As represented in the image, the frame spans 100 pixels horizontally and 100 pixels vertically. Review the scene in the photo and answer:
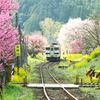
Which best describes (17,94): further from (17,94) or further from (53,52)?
(53,52)

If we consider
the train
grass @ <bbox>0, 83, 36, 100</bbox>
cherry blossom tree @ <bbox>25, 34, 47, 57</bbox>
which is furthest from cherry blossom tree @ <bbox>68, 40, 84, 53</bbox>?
grass @ <bbox>0, 83, 36, 100</bbox>

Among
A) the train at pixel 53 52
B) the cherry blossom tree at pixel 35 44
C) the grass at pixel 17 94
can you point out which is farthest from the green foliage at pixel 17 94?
the cherry blossom tree at pixel 35 44

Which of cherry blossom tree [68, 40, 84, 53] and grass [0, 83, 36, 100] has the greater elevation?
cherry blossom tree [68, 40, 84, 53]

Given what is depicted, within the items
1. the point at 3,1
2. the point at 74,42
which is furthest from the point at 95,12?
the point at 3,1

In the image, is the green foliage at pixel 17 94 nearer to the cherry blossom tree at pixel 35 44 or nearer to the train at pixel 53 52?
the train at pixel 53 52

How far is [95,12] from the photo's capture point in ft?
190

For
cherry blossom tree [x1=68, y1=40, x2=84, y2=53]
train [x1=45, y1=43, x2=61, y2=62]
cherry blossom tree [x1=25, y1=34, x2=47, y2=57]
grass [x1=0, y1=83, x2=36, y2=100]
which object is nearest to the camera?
grass [x1=0, y1=83, x2=36, y2=100]

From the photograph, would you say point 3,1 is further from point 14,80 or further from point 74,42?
point 74,42

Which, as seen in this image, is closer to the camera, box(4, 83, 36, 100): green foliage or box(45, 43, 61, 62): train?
box(4, 83, 36, 100): green foliage

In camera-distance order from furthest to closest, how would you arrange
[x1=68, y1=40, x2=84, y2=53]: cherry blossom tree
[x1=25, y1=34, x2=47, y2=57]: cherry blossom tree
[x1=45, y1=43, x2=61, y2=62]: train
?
[x1=25, y1=34, x2=47, y2=57]: cherry blossom tree → [x1=68, y1=40, x2=84, y2=53]: cherry blossom tree → [x1=45, y1=43, x2=61, y2=62]: train

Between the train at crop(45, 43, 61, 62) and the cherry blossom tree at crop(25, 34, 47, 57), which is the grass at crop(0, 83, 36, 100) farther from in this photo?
the cherry blossom tree at crop(25, 34, 47, 57)

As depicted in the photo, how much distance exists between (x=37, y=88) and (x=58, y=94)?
272cm

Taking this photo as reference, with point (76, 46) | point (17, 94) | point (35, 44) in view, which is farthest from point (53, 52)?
point (17, 94)

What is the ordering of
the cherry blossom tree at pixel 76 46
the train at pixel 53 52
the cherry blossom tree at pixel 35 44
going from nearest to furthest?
the train at pixel 53 52 < the cherry blossom tree at pixel 76 46 < the cherry blossom tree at pixel 35 44
